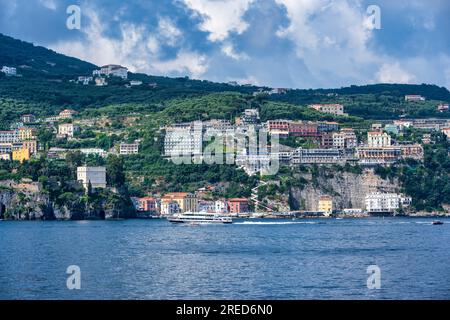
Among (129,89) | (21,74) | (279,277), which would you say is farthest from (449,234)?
(21,74)

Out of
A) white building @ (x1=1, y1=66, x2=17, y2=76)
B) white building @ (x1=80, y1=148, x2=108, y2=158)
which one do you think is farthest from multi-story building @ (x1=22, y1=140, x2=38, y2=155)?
white building @ (x1=1, y1=66, x2=17, y2=76)

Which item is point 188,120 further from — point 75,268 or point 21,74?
point 75,268

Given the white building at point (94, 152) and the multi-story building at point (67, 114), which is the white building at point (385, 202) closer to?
A: the white building at point (94, 152)

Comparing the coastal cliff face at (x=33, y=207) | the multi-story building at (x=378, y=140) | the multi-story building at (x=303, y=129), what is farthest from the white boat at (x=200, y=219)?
the multi-story building at (x=303, y=129)

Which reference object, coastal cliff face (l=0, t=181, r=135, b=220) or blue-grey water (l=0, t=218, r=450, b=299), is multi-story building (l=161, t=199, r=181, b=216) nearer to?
coastal cliff face (l=0, t=181, r=135, b=220)

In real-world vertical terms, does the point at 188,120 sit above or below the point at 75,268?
above

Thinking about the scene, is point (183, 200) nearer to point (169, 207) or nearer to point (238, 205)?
point (169, 207)

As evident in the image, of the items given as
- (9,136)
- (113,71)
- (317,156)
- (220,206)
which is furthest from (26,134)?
(113,71)
